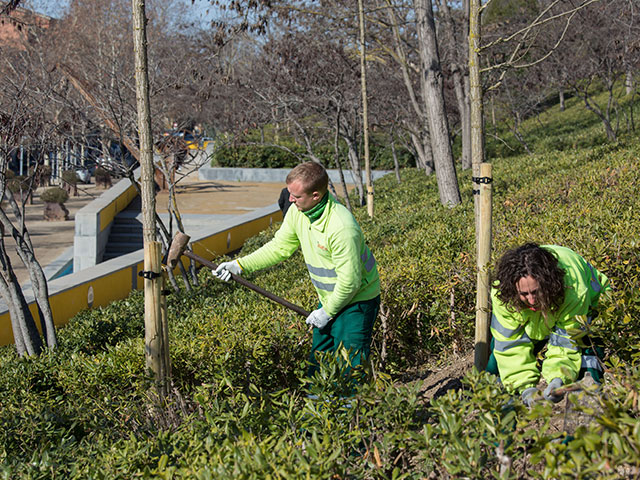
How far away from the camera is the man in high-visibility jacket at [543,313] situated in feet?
9.29

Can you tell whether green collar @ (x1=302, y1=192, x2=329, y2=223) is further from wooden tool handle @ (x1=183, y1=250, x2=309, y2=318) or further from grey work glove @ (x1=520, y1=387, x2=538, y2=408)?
grey work glove @ (x1=520, y1=387, x2=538, y2=408)

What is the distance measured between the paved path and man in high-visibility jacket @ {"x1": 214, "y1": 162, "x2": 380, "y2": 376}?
10.1m

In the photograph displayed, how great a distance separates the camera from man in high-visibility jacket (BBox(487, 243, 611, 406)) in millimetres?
2832

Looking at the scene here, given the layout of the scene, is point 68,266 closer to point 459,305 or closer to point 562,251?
point 459,305

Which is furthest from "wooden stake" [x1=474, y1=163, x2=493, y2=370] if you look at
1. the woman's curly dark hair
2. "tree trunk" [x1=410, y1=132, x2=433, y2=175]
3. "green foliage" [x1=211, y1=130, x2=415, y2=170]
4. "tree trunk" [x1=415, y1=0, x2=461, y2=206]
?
"green foliage" [x1=211, y1=130, x2=415, y2=170]

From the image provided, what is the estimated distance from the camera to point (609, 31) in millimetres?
16016

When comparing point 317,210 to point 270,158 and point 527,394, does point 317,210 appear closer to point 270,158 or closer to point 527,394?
point 527,394

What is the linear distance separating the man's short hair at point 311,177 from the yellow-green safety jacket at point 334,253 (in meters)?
0.11

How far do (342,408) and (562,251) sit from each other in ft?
4.27

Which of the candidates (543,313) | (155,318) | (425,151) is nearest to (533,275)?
(543,313)

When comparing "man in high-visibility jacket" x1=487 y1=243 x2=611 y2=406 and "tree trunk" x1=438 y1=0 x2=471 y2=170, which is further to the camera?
"tree trunk" x1=438 y1=0 x2=471 y2=170

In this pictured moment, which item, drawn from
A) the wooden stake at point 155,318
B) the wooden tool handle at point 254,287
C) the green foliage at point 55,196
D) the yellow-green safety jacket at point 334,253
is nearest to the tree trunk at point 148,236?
the wooden stake at point 155,318

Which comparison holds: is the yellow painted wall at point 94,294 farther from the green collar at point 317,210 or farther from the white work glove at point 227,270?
the green collar at point 317,210

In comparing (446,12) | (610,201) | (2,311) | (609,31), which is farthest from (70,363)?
(609,31)
